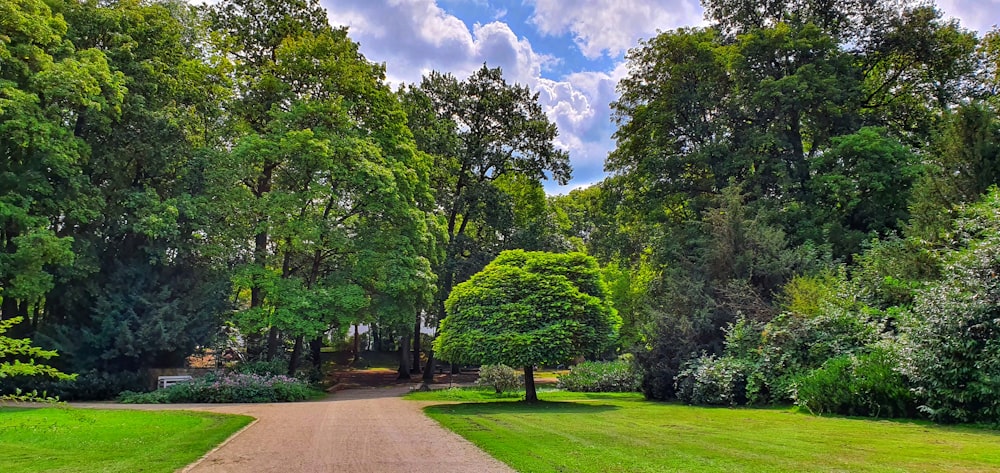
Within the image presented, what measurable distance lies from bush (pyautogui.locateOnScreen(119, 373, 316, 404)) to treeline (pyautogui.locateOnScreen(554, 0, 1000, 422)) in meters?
11.9

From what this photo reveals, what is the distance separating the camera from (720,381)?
1551cm

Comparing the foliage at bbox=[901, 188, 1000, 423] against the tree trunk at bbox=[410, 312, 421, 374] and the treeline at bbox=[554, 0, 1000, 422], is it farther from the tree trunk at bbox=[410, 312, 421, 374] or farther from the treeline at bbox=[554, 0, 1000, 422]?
the tree trunk at bbox=[410, 312, 421, 374]

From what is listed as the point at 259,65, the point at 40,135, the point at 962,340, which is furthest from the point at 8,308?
the point at 962,340

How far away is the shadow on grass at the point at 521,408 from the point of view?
46.0ft

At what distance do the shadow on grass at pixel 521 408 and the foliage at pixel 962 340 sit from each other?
661cm

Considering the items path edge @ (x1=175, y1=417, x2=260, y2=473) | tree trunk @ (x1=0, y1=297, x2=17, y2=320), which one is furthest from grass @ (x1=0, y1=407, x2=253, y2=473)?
tree trunk @ (x1=0, y1=297, x2=17, y2=320)

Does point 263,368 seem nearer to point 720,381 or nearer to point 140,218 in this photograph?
point 140,218

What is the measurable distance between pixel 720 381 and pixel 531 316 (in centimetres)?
536

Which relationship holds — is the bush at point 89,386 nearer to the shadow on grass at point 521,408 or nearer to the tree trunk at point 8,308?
the tree trunk at point 8,308

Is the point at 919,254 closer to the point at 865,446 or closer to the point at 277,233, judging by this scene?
the point at 865,446

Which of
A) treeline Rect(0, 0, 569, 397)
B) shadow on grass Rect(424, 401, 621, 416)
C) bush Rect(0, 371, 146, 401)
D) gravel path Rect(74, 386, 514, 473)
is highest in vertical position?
treeline Rect(0, 0, 569, 397)

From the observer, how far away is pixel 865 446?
25.1ft

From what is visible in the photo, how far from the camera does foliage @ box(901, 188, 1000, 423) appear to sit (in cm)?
940

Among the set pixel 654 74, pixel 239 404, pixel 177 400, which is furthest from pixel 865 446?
pixel 654 74
